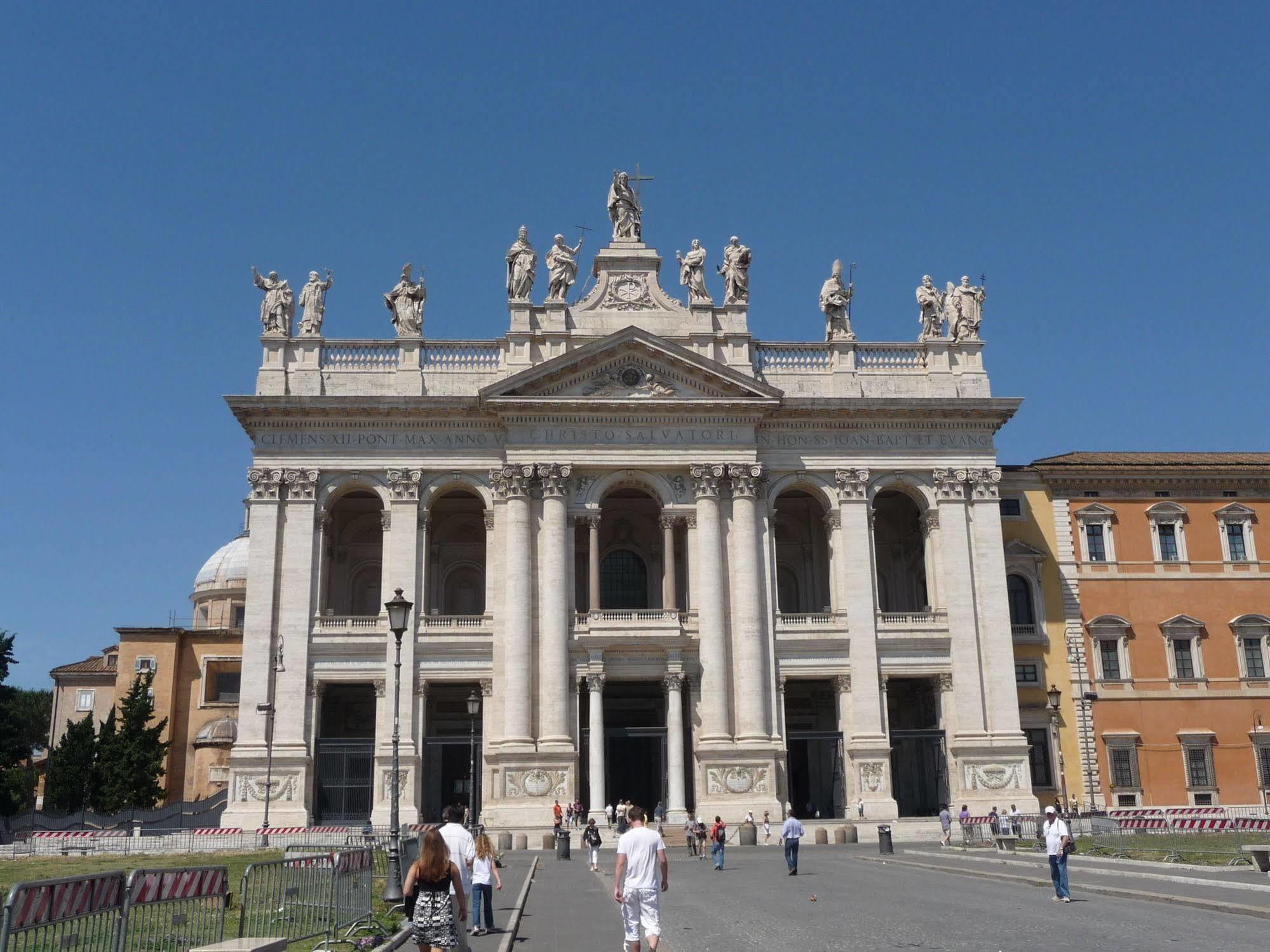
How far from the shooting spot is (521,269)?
50.5 metres

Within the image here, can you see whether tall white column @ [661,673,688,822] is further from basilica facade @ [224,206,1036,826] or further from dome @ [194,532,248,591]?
dome @ [194,532,248,591]

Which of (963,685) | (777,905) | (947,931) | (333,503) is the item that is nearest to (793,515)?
(963,685)

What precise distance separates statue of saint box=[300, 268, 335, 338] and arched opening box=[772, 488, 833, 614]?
20114 millimetres

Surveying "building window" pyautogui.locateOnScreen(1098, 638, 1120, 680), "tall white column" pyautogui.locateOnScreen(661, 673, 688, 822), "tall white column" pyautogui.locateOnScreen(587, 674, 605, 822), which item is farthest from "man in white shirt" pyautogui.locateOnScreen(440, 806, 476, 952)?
"building window" pyautogui.locateOnScreen(1098, 638, 1120, 680)

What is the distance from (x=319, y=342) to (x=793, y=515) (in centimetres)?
2082

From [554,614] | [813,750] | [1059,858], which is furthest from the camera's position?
[813,750]

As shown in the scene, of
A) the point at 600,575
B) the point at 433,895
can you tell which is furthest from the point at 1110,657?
the point at 433,895

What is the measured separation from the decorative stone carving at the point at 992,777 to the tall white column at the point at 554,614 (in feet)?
48.4

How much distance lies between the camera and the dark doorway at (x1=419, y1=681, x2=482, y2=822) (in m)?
46.8

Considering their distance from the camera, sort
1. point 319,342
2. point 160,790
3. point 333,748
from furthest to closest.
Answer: point 160,790 < point 319,342 < point 333,748

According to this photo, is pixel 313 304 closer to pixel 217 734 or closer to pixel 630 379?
pixel 630 379

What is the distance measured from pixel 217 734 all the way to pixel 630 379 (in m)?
31.3

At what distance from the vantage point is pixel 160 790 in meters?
61.9

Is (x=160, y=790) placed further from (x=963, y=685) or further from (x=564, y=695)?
(x=963, y=685)
